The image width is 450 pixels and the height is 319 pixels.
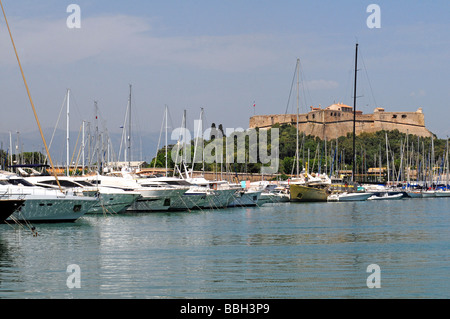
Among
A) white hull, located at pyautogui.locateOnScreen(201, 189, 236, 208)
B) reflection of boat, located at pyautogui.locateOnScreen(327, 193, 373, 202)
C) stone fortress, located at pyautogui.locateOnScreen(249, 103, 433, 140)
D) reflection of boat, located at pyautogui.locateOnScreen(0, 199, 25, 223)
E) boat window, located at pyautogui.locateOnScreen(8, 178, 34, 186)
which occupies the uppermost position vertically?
stone fortress, located at pyautogui.locateOnScreen(249, 103, 433, 140)

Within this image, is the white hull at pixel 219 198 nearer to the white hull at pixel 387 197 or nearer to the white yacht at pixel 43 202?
the white yacht at pixel 43 202

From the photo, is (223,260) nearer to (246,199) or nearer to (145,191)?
(145,191)

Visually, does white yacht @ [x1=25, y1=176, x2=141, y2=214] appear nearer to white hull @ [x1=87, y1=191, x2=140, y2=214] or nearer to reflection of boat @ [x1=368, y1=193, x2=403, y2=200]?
white hull @ [x1=87, y1=191, x2=140, y2=214]

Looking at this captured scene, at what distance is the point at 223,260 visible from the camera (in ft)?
66.3

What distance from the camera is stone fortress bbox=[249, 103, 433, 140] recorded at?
147 meters

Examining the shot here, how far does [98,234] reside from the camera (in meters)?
27.5

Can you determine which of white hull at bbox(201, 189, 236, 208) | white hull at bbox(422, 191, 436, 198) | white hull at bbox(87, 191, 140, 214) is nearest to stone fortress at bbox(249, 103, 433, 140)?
white hull at bbox(422, 191, 436, 198)

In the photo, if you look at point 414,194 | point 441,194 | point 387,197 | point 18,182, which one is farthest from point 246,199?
point 441,194

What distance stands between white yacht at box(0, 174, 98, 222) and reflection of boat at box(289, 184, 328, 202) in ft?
107

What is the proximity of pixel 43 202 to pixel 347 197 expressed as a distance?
41578 mm

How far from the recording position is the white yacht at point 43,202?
29359 mm

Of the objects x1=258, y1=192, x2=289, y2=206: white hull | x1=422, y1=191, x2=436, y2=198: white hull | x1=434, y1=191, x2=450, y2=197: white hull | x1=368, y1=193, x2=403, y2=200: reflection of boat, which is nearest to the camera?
x1=258, y1=192, x2=289, y2=206: white hull

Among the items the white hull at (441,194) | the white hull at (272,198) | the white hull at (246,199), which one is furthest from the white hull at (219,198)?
the white hull at (441,194)
